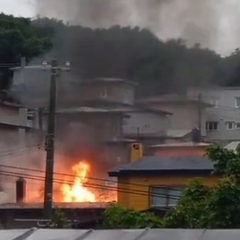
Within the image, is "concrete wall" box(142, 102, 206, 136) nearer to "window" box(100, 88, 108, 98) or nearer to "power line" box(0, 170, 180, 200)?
"window" box(100, 88, 108, 98)

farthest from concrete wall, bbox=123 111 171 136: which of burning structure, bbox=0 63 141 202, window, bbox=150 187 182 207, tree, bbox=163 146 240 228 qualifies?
tree, bbox=163 146 240 228

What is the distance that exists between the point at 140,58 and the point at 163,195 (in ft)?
35.7

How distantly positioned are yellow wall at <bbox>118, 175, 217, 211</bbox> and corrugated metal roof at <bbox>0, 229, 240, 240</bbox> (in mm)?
14217

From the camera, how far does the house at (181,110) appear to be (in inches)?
1407

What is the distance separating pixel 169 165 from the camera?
82.7ft

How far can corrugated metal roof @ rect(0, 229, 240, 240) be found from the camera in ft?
32.3

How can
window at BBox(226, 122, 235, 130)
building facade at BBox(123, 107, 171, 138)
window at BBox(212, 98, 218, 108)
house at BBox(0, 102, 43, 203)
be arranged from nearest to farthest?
building facade at BBox(123, 107, 171, 138) → window at BBox(212, 98, 218, 108) → house at BBox(0, 102, 43, 203) → window at BBox(226, 122, 235, 130)

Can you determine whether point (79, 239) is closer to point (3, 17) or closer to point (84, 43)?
point (84, 43)

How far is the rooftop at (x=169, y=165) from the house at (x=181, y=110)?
9155 millimetres

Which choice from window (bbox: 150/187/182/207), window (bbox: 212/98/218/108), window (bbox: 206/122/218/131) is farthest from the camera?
window (bbox: 206/122/218/131)

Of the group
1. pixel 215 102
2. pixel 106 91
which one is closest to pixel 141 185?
pixel 106 91

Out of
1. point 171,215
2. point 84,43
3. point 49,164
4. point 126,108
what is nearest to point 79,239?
point 171,215

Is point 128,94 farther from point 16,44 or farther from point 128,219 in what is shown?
point 128,219

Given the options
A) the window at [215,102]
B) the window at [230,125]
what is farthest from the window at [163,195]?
the window at [230,125]
